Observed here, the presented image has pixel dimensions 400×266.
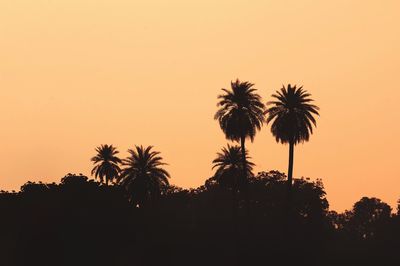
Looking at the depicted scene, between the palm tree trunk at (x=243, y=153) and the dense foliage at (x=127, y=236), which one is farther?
the palm tree trunk at (x=243, y=153)

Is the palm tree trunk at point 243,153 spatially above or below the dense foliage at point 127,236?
above

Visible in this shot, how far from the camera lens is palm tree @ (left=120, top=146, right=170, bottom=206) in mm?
124312

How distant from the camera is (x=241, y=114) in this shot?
4594 inches

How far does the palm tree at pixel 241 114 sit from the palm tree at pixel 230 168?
10983mm

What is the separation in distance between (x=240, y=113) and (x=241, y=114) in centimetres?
17

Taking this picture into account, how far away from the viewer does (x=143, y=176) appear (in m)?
125

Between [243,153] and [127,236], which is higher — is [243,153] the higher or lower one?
the higher one

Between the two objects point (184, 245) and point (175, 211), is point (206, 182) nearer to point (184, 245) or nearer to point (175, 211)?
point (175, 211)

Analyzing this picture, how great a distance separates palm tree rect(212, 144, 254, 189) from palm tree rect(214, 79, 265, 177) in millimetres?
10983

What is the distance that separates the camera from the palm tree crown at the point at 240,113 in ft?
382

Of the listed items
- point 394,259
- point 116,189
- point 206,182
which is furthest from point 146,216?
point 206,182

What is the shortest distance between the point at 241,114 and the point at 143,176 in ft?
53.9

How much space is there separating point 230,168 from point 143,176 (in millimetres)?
11671

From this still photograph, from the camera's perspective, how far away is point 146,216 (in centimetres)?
12262
